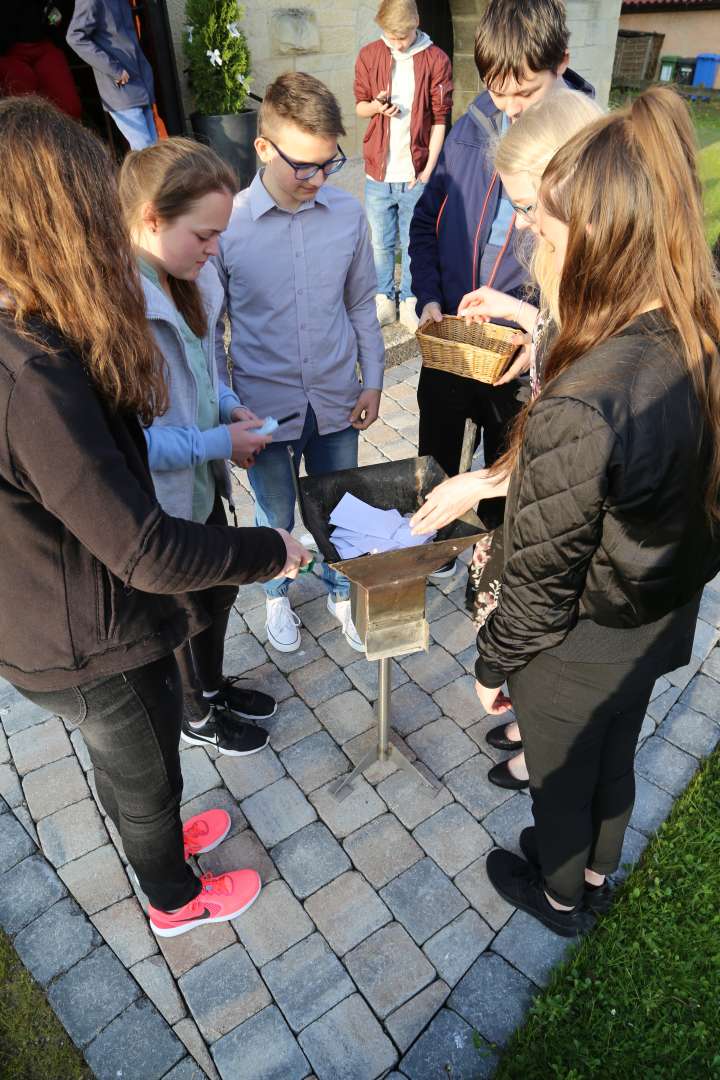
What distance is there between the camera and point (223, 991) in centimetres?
247

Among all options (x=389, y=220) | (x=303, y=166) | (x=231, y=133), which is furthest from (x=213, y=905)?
(x=231, y=133)

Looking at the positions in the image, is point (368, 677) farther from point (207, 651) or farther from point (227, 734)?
point (207, 651)

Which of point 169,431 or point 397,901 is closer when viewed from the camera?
point 169,431

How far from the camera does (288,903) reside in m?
2.72

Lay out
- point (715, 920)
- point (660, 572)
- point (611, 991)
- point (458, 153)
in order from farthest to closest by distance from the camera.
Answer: point (458, 153), point (715, 920), point (611, 991), point (660, 572)

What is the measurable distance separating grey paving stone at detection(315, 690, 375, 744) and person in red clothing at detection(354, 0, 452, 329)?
4233 millimetres

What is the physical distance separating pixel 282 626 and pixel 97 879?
1.40 meters

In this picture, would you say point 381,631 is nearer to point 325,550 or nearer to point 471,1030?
point 325,550

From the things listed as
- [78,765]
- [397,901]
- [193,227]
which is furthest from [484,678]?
[78,765]

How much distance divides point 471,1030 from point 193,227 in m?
2.74

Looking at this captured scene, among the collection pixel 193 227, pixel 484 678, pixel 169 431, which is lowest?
pixel 484 678

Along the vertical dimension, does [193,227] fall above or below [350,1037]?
above

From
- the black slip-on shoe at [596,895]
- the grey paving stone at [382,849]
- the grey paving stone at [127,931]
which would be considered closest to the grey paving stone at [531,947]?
the black slip-on shoe at [596,895]

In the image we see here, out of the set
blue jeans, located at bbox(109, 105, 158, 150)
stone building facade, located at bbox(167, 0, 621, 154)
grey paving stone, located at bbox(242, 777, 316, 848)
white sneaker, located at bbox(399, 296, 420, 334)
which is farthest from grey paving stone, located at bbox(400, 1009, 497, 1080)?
stone building facade, located at bbox(167, 0, 621, 154)
